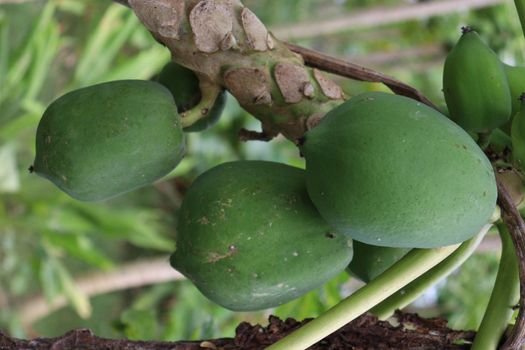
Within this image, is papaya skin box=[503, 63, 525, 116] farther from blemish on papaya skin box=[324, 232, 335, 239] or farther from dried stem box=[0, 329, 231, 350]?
dried stem box=[0, 329, 231, 350]

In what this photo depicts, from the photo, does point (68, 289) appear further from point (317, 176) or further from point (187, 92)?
point (317, 176)

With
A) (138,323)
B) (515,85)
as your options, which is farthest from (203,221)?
(138,323)

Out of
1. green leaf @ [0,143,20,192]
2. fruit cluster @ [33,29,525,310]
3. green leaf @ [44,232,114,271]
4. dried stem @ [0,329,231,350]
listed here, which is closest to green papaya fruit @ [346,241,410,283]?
fruit cluster @ [33,29,525,310]

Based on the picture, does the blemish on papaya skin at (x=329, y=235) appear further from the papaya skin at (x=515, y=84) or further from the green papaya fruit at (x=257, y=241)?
the papaya skin at (x=515, y=84)

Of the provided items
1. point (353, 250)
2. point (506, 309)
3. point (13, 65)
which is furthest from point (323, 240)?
point (13, 65)

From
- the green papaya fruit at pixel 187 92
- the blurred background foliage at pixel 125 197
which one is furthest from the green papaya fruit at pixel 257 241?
the blurred background foliage at pixel 125 197

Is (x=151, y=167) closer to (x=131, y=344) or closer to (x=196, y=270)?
(x=196, y=270)
